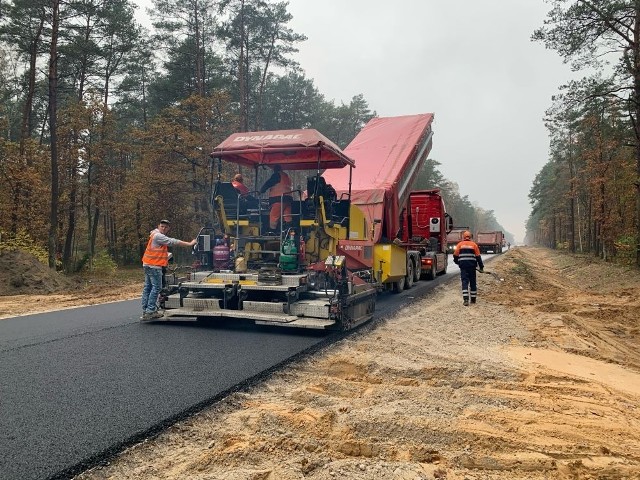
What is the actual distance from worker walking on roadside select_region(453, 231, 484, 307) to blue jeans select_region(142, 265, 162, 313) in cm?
557

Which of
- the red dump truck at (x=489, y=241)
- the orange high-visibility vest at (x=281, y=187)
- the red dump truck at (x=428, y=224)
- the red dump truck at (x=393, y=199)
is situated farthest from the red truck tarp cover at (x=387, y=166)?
the red dump truck at (x=489, y=241)

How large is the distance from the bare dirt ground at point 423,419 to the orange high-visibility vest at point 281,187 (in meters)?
2.67

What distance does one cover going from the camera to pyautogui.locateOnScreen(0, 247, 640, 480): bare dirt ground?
8.52 ft

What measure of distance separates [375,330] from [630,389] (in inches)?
124

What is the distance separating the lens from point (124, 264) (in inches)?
1037

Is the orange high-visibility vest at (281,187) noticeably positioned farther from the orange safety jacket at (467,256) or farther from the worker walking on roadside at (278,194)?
the orange safety jacket at (467,256)

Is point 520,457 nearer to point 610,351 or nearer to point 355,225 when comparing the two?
point 610,351

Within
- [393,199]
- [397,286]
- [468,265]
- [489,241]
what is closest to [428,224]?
[397,286]

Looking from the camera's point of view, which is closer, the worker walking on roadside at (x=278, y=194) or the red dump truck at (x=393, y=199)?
the worker walking on roadside at (x=278, y=194)

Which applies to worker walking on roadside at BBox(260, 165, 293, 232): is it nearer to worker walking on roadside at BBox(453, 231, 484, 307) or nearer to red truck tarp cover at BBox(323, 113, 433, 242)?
red truck tarp cover at BBox(323, 113, 433, 242)

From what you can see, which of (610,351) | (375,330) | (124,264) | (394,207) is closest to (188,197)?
(124,264)

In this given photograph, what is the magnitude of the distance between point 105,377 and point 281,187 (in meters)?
4.30

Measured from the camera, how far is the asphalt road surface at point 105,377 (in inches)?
107

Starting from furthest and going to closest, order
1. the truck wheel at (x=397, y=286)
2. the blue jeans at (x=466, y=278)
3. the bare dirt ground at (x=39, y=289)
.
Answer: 1. the truck wheel at (x=397, y=286)
2. the bare dirt ground at (x=39, y=289)
3. the blue jeans at (x=466, y=278)
